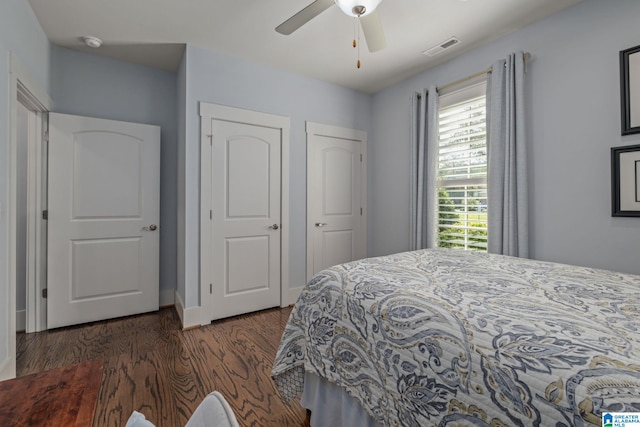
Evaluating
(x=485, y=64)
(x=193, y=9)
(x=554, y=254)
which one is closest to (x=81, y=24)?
(x=193, y=9)

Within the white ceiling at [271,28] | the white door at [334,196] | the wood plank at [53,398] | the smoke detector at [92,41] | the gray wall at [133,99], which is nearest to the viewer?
the wood plank at [53,398]

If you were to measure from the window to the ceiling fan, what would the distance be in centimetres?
133

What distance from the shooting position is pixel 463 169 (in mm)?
3012

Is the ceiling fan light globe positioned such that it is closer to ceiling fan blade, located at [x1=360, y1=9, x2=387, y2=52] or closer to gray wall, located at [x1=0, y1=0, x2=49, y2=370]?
ceiling fan blade, located at [x1=360, y1=9, x2=387, y2=52]

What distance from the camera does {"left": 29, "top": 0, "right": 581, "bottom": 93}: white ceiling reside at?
2254mm

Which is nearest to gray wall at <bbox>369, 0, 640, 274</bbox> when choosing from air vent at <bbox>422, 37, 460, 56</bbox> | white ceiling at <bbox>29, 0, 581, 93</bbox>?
white ceiling at <bbox>29, 0, 581, 93</bbox>

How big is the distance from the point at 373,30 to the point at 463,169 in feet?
5.48

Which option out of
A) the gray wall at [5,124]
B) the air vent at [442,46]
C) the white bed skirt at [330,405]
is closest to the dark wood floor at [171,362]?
the white bed skirt at [330,405]

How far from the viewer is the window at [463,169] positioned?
286cm

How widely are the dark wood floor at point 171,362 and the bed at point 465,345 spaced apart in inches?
16.1

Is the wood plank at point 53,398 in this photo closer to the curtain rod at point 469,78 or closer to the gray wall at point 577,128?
the gray wall at point 577,128

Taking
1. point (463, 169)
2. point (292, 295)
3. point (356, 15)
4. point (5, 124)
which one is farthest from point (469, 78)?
point (5, 124)

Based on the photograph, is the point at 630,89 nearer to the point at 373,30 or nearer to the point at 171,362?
the point at 373,30

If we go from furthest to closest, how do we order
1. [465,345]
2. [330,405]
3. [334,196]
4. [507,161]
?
[334,196], [507,161], [330,405], [465,345]
